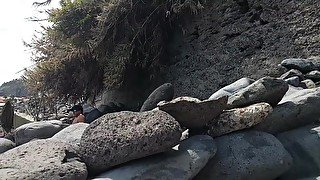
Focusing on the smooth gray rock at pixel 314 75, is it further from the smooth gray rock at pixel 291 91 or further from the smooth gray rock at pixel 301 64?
the smooth gray rock at pixel 291 91

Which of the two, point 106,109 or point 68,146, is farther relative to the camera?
point 106,109

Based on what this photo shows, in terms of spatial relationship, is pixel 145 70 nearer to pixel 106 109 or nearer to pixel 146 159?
pixel 106 109

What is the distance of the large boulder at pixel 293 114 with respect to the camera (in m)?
3.31

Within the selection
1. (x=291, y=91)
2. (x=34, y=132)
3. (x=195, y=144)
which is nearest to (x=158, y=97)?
(x=34, y=132)

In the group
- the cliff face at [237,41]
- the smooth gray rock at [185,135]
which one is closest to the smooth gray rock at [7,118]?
the cliff face at [237,41]

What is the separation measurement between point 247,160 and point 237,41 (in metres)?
3.17

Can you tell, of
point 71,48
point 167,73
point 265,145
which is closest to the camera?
point 265,145

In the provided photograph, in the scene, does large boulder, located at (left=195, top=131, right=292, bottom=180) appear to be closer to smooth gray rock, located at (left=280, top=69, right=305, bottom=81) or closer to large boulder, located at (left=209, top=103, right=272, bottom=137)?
large boulder, located at (left=209, top=103, right=272, bottom=137)

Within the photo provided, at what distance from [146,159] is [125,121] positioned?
30 centimetres

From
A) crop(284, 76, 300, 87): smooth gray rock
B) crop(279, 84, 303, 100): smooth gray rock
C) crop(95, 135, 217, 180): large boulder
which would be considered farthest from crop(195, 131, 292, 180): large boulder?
crop(284, 76, 300, 87): smooth gray rock

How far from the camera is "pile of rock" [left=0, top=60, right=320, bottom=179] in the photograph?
258 centimetres

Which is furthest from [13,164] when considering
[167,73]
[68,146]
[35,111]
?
[35,111]

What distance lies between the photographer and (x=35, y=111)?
35.9 feet

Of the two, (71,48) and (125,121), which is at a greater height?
(71,48)
